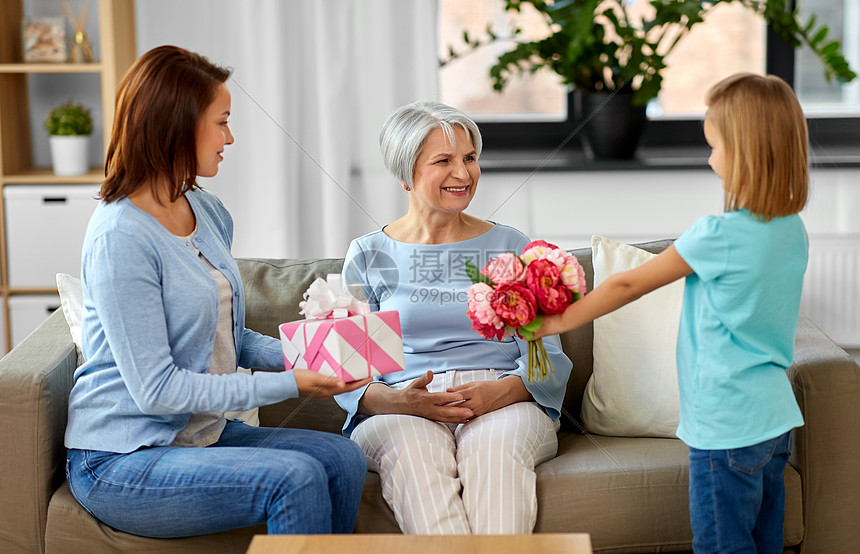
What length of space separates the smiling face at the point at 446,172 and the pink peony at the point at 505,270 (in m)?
0.32

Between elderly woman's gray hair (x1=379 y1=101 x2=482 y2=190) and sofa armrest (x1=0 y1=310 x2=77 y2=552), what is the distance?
2.65 feet

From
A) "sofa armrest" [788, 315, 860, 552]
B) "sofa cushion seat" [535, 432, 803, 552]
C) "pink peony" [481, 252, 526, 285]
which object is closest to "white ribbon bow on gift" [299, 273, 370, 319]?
"pink peony" [481, 252, 526, 285]

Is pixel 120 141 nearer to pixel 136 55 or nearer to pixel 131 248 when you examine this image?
pixel 131 248

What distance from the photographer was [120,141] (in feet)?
5.23

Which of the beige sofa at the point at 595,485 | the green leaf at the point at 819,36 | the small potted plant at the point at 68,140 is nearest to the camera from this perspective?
the beige sofa at the point at 595,485

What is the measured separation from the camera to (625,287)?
1.58 metres

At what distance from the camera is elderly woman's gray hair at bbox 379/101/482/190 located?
195 cm

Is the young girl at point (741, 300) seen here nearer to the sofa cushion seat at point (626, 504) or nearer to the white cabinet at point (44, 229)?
the sofa cushion seat at point (626, 504)

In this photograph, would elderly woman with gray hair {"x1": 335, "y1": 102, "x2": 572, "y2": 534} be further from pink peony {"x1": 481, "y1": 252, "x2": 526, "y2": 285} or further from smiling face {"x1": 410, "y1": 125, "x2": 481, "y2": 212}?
pink peony {"x1": 481, "y1": 252, "x2": 526, "y2": 285}

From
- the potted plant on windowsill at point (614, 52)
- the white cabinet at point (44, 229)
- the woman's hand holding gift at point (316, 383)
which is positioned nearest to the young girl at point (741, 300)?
the woman's hand holding gift at point (316, 383)

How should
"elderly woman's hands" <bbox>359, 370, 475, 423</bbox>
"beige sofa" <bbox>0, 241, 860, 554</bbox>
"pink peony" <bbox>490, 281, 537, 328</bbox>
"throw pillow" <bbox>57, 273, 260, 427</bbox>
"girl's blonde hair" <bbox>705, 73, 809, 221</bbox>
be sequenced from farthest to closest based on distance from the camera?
"throw pillow" <bbox>57, 273, 260, 427</bbox> → "elderly woman's hands" <bbox>359, 370, 475, 423</bbox> → "beige sofa" <bbox>0, 241, 860, 554</bbox> → "pink peony" <bbox>490, 281, 537, 328</bbox> → "girl's blonde hair" <bbox>705, 73, 809, 221</bbox>

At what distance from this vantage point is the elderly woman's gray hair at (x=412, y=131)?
1.95 m

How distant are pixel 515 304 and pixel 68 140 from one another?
77.0 inches

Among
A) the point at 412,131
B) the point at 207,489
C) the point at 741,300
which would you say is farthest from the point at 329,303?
the point at 741,300
